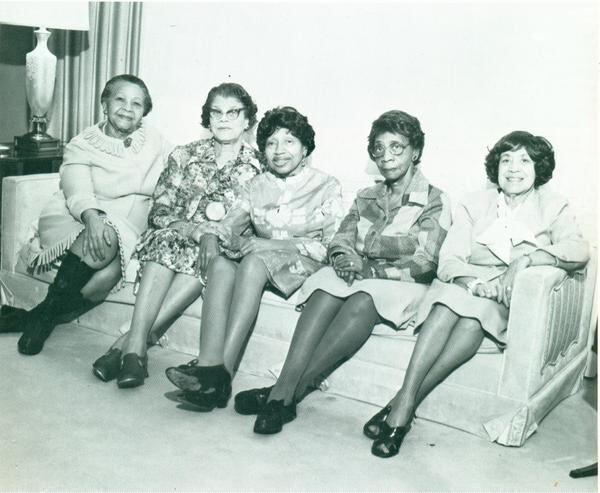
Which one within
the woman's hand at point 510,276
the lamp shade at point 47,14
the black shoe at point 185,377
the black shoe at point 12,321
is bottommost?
the black shoe at point 12,321

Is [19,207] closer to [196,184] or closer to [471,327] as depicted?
[196,184]

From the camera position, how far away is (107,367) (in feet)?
8.67

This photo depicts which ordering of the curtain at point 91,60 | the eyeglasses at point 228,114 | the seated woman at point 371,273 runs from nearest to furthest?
the seated woman at point 371,273 → the eyeglasses at point 228,114 → the curtain at point 91,60

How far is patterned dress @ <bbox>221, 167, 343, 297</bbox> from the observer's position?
2.79m

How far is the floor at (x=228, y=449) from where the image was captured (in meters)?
2.03

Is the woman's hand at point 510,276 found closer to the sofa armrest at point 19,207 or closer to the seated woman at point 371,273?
the seated woman at point 371,273

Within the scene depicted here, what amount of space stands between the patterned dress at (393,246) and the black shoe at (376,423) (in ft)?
0.92

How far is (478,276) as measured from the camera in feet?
8.01

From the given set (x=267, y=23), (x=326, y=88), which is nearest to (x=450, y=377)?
(x=326, y=88)

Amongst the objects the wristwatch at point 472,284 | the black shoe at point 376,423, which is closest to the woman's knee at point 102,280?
the black shoe at point 376,423

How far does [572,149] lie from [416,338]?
3.45 feet

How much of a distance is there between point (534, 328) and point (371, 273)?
0.57 m

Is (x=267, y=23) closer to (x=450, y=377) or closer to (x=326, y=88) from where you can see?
(x=326, y=88)

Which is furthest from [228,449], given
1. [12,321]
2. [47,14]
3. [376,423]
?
[47,14]
